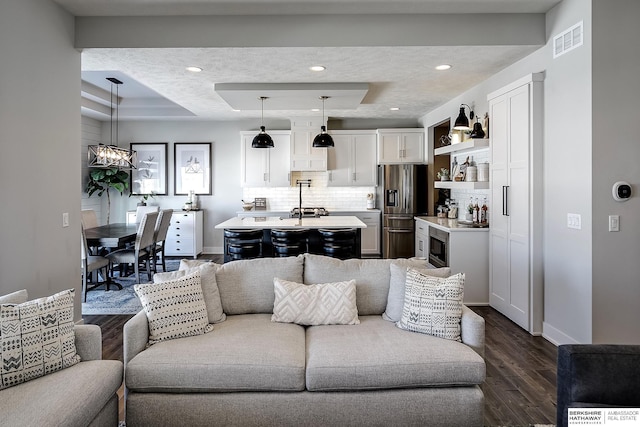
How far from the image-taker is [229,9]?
371 centimetres

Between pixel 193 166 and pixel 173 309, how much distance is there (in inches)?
247

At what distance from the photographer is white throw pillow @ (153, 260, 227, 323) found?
2.74m

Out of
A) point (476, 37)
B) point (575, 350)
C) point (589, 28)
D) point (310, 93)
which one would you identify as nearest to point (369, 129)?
point (310, 93)

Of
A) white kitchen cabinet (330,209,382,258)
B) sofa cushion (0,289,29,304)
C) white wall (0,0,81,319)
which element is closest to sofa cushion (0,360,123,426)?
sofa cushion (0,289,29,304)

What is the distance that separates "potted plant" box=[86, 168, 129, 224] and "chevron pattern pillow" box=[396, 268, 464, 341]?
276 inches

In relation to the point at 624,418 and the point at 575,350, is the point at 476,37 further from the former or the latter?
the point at 624,418

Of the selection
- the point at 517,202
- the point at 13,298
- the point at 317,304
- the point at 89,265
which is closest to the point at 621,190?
the point at 517,202

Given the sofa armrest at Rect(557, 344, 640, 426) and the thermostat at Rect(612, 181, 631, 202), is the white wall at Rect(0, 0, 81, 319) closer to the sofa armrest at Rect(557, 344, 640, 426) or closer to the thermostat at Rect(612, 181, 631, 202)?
the sofa armrest at Rect(557, 344, 640, 426)

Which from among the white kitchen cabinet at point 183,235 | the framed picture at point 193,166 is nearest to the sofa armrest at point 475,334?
the white kitchen cabinet at point 183,235

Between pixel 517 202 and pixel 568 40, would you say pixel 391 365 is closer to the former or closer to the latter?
pixel 517 202

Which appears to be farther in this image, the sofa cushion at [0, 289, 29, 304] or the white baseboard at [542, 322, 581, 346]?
the white baseboard at [542, 322, 581, 346]

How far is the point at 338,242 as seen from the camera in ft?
15.8

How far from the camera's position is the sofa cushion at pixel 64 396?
1663mm

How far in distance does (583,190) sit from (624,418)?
2.42 metres
